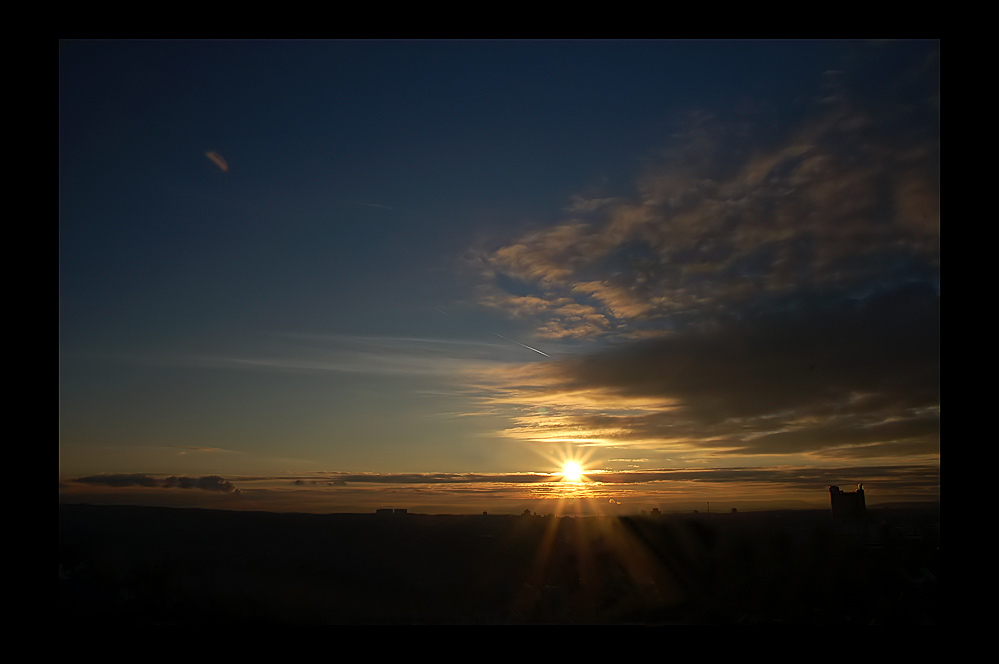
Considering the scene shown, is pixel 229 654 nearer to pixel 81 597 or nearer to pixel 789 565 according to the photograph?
pixel 81 597

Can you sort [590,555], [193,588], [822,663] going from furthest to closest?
[193,588] < [590,555] < [822,663]

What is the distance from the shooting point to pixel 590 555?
22.9 m
